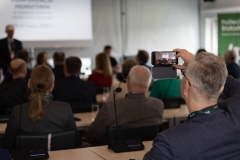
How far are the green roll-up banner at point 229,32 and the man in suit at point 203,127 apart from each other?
984 cm

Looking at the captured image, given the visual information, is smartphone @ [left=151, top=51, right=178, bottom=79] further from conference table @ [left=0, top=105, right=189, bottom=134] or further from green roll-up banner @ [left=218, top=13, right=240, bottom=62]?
green roll-up banner @ [left=218, top=13, right=240, bottom=62]

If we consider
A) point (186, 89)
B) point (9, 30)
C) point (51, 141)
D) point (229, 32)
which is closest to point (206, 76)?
point (186, 89)

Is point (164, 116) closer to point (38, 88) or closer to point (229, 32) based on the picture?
point (38, 88)

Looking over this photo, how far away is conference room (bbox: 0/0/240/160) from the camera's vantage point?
2.20 m

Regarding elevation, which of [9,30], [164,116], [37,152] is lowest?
[164,116]

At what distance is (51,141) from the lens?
349cm

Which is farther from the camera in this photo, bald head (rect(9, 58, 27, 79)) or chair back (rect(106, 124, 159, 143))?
bald head (rect(9, 58, 27, 79))

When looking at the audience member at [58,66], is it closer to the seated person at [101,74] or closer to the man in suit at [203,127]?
the seated person at [101,74]

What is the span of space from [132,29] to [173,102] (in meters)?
7.23

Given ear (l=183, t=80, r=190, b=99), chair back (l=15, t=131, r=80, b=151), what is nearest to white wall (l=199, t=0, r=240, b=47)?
chair back (l=15, t=131, r=80, b=151)

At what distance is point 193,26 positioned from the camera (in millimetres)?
13180

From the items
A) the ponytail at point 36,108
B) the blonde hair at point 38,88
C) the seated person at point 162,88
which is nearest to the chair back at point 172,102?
the seated person at point 162,88

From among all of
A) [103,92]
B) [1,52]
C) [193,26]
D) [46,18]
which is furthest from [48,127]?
[193,26]

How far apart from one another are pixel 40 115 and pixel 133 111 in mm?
839
